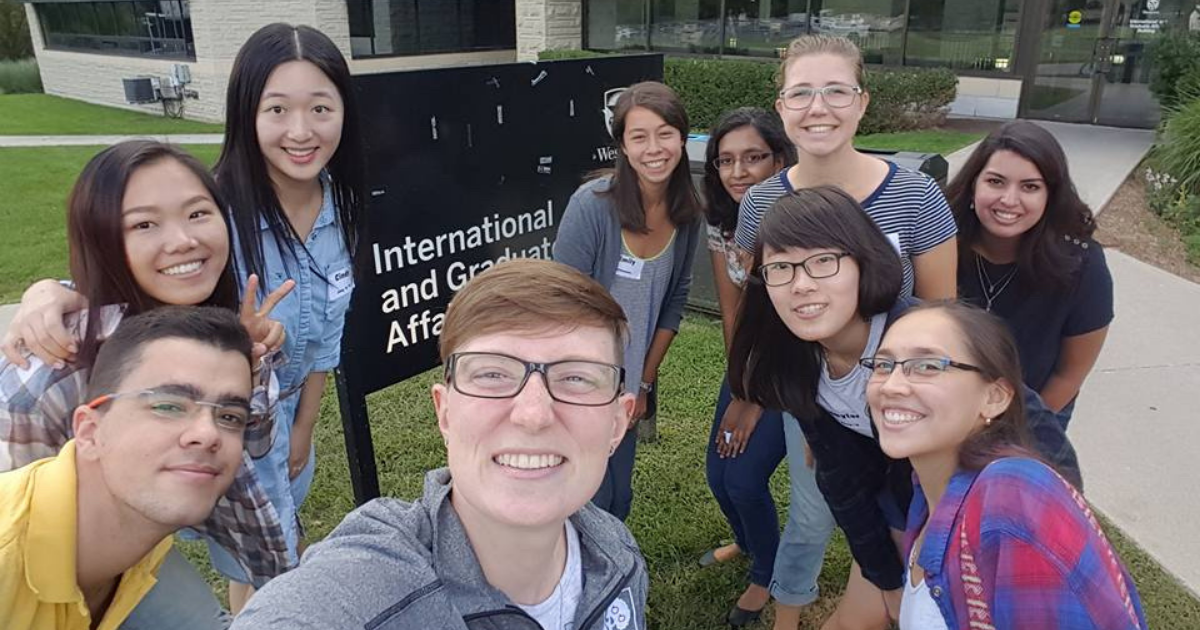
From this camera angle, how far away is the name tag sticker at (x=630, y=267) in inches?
111

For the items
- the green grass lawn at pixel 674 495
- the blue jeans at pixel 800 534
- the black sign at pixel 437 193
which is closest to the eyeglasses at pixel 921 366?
the blue jeans at pixel 800 534

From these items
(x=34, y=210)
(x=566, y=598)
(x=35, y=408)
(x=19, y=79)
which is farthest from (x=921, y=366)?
(x=19, y=79)

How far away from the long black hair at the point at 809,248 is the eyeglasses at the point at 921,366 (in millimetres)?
245

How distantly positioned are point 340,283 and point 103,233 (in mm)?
807

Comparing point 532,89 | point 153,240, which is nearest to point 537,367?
point 153,240

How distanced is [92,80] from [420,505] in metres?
23.1

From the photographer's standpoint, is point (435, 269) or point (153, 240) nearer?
point (153, 240)

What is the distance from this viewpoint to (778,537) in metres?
3.09

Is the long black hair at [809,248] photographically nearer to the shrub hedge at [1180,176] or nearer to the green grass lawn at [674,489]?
the green grass lawn at [674,489]

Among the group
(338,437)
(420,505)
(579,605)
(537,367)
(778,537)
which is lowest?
(338,437)

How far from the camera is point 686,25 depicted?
53.7 ft

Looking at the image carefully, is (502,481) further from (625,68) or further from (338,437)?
(338,437)

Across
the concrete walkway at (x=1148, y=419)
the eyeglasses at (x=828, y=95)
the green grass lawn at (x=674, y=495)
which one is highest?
the eyeglasses at (x=828, y=95)

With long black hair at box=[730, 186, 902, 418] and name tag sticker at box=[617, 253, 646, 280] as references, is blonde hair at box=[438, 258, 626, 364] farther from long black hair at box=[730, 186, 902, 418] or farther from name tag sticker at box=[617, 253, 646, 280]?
name tag sticker at box=[617, 253, 646, 280]
